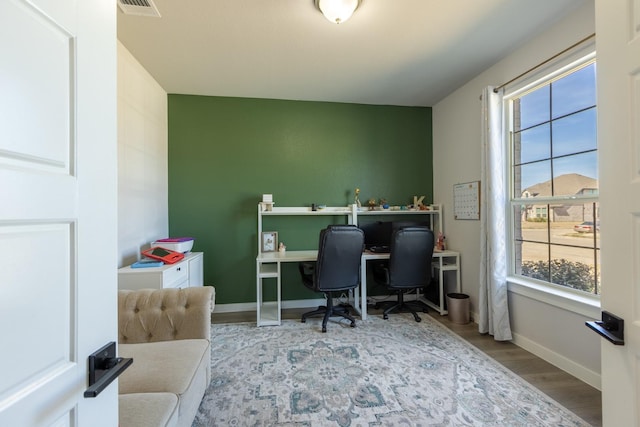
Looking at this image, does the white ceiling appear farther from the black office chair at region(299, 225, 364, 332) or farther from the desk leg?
the desk leg

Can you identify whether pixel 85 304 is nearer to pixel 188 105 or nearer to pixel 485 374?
pixel 485 374

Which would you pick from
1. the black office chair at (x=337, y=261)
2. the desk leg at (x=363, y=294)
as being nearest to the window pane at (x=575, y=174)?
the black office chair at (x=337, y=261)

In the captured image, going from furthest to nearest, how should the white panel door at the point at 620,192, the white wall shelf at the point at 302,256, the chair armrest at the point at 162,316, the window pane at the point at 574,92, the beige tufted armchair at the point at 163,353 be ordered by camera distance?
the white wall shelf at the point at 302,256 → the window pane at the point at 574,92 → the chair armrest at the point at 162,316 → the beige tufted armchair at the point at 163,353 → the white panel door at the point at 620,192

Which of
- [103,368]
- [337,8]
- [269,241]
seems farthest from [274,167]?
[103,368]

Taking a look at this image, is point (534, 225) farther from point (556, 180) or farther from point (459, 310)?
point (459, 310)

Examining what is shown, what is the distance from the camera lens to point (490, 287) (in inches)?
103

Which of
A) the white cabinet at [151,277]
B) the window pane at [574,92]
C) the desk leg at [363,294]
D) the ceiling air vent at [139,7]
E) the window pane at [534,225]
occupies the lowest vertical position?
the desk leg at [363,294]

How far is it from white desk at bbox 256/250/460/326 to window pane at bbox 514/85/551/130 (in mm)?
1552

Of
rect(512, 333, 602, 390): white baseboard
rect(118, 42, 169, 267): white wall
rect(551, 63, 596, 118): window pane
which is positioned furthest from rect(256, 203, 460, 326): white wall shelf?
rect(551, 63, 596, 118): window pane

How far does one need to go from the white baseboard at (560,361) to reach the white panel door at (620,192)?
1.44 metres

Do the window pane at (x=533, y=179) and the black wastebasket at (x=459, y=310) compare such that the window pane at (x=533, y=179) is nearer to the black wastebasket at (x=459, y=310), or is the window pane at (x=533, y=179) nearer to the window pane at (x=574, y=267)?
the window pane at (x=574, y=267)

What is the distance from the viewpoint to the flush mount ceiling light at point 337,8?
1829 mm

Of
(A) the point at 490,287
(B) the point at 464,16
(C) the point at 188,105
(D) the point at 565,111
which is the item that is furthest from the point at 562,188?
(C) the point at 188,105

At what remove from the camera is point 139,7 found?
6.32 ft
